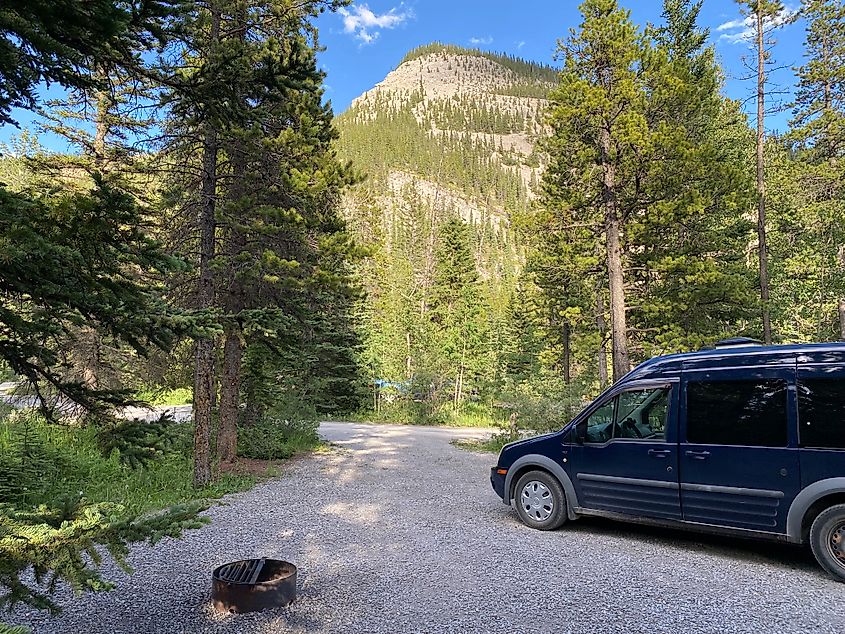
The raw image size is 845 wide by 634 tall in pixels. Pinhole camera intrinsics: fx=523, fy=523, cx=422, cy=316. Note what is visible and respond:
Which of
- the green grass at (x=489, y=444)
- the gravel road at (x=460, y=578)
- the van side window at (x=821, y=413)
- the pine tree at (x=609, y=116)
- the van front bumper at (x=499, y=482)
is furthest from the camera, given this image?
the green grass at (x=489, y=444)

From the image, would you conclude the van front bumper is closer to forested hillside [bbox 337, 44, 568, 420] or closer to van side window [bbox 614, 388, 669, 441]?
van side window [bbox 614, 388, 669, 441]

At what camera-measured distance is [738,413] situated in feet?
19.1

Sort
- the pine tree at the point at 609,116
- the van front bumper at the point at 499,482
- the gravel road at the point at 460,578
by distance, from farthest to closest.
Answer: the pine tree at the point at 609,116, the van front bumper at the point at 499,482, the gravel road at the point at 460,578

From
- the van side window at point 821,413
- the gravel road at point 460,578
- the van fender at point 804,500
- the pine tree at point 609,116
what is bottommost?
the gravel road at point 460,578

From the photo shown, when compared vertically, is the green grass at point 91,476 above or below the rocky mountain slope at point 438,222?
below

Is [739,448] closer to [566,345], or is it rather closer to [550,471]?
[550,471]

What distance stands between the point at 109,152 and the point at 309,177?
359 cm

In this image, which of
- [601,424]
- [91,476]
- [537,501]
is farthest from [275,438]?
[601,424]

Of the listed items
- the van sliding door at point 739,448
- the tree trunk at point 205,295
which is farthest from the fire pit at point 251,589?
the tree trunk at point 205,295

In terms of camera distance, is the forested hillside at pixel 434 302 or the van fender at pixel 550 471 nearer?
the van fender at pixel 550 471

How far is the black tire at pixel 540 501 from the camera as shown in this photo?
6945mm

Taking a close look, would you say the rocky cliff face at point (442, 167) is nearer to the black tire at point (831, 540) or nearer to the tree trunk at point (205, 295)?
the tree trunk at point (205, 295)

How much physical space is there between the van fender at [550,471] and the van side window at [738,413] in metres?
1.64

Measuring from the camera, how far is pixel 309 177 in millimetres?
10789
